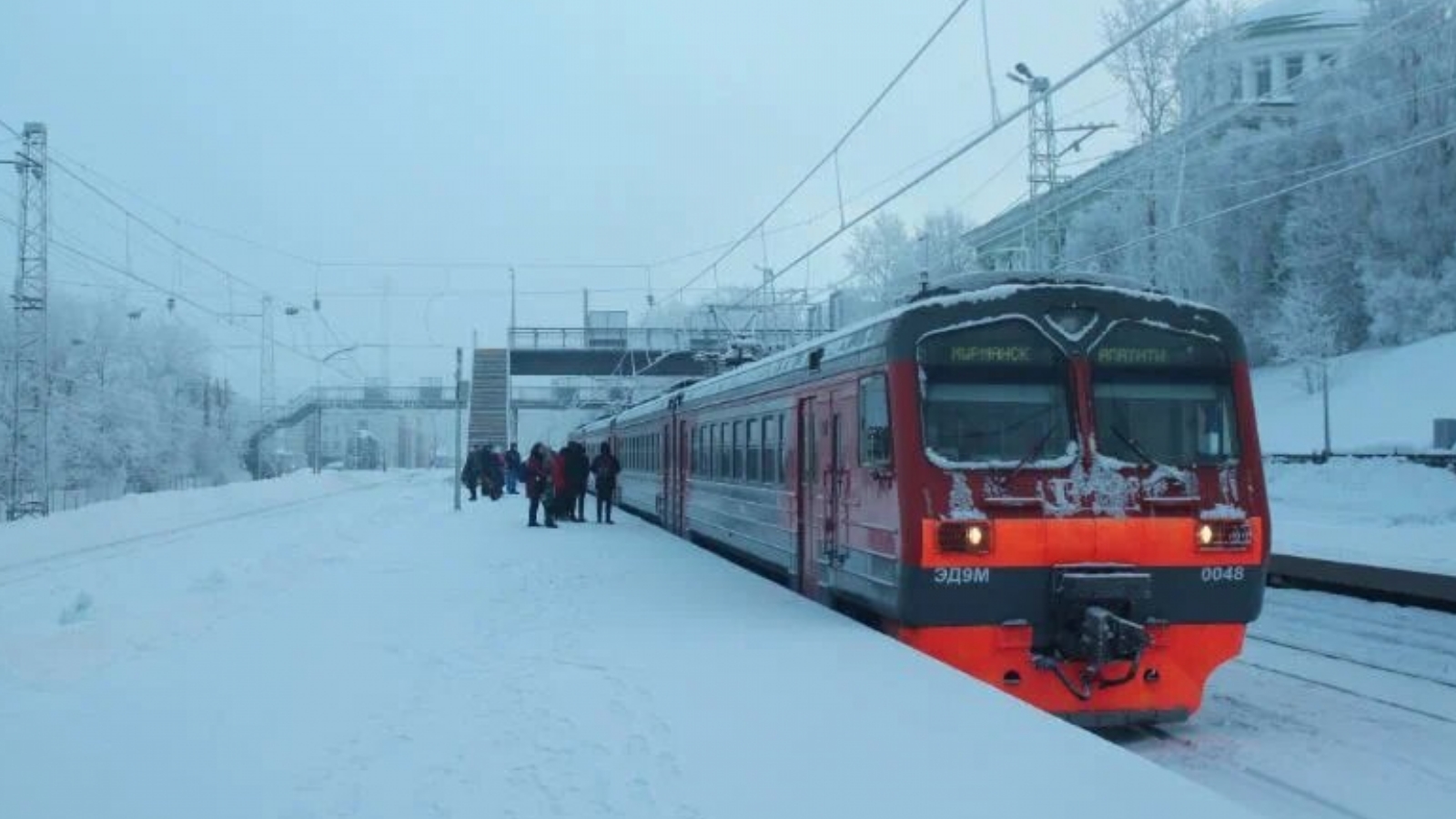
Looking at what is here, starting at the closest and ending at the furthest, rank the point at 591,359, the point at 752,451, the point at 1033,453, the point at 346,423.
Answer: the point at 1033,453 < the point at 752,451 < the point at 591,359 < the point at 346,423

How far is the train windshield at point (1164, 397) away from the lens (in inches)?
384

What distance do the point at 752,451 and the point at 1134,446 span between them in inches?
268

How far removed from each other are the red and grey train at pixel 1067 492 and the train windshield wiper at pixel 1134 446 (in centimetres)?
2

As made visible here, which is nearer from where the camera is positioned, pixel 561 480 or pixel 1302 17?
pixel 561 480

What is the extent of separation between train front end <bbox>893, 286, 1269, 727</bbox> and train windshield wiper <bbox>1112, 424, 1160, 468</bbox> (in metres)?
0.01

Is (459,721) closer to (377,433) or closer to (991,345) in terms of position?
(991,345)

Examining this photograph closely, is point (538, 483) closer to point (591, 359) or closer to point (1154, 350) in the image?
point (1154, 350)

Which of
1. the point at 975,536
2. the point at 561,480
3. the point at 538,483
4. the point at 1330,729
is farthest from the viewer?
the point at 561,480

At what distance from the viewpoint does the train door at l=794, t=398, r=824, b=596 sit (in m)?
Result: 12.6

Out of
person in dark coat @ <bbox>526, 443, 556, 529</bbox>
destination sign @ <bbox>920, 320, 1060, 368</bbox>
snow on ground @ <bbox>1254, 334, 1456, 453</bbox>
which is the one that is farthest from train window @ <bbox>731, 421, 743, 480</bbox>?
snow on ground @ <bbox>1254, 334, 1456, 453</bbox>

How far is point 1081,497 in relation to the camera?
948 cm

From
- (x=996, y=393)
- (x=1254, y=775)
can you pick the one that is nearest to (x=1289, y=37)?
(x=996, y=393)

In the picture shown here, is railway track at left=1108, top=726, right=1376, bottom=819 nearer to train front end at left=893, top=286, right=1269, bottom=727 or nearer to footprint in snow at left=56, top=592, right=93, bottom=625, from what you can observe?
train front end at left=893, top=286, right=1269, bottom=727

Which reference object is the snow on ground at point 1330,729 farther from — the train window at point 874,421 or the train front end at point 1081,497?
the train window at point 874,421
